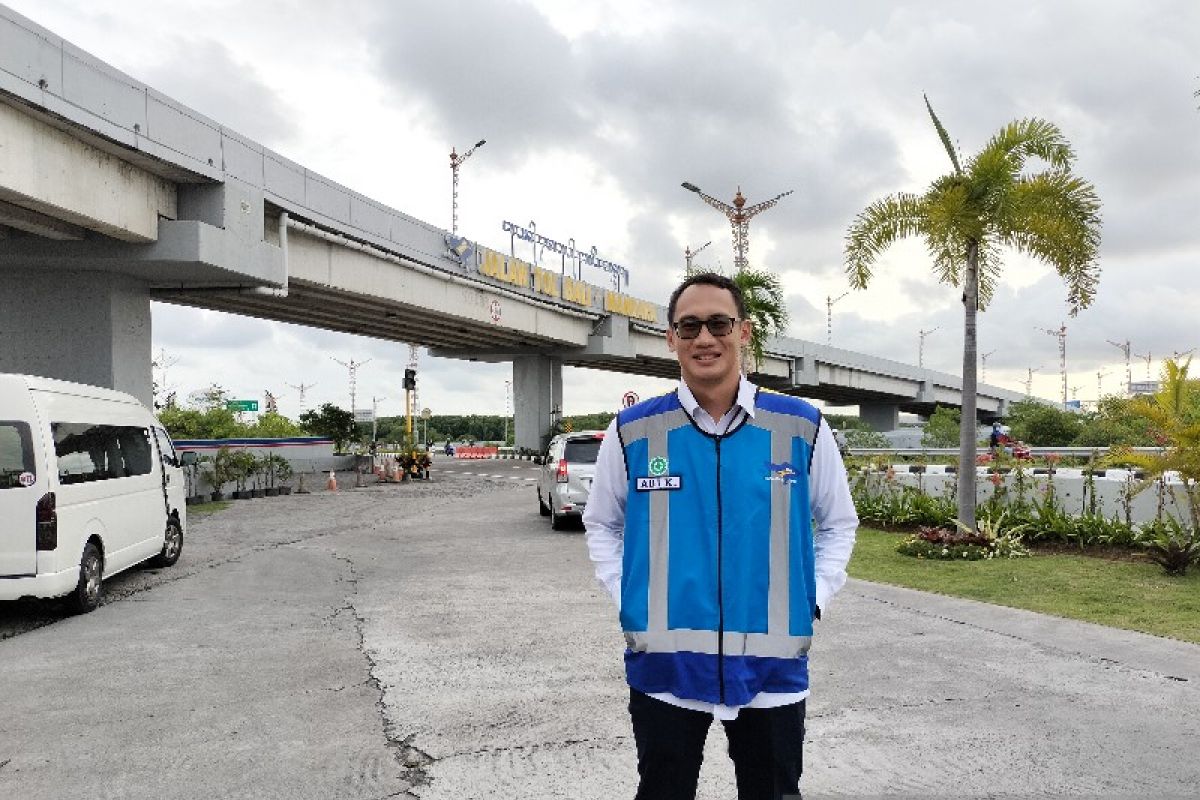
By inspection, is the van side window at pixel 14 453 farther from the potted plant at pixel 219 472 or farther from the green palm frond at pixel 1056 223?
the potted plant at pixel 219 472

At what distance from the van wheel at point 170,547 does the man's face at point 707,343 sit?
10583mm

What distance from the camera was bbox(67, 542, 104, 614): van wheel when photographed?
8.68 metres

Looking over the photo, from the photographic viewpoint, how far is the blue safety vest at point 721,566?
2.38m

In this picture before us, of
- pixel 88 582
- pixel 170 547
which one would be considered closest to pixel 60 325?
pixel 170 547

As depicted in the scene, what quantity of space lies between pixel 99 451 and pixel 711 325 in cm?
863

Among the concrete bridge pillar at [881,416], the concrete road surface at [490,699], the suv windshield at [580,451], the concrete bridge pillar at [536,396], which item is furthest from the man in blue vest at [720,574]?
the concrete bridge pillar at [881,416]

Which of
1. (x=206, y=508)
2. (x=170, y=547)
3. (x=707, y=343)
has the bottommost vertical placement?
(x=206, y=508)

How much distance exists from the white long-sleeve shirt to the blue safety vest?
0.21ft

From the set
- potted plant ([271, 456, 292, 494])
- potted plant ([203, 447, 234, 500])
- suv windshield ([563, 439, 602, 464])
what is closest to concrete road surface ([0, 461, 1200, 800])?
suv windshield ([563, 439, 602, 464])

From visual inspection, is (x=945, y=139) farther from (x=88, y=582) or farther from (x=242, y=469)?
(x=242, y=469)

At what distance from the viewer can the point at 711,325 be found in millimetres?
2598

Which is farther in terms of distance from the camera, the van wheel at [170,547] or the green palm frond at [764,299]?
the green palm frond at [764,299]

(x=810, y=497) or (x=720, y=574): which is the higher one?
(x=810, y=497)

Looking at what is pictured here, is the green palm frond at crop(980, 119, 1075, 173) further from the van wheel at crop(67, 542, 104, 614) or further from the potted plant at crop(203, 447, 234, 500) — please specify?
the potted plant at crop(203, 447, 234, 500)
